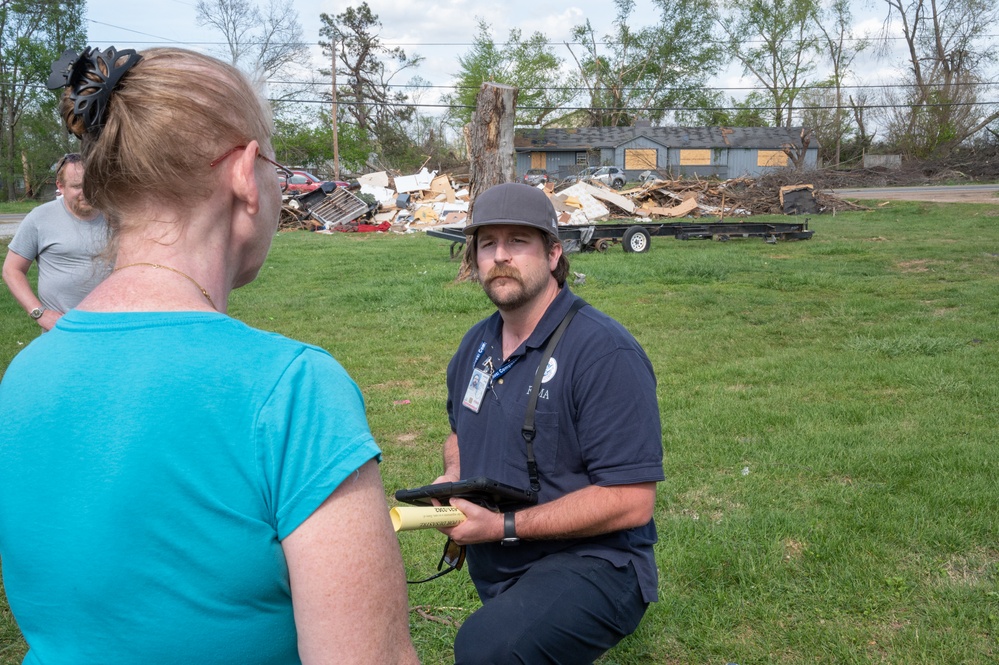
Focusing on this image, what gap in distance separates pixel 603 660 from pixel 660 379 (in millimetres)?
4451

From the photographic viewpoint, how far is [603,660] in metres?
3.60

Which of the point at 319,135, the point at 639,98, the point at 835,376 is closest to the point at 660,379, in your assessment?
the point at 835,376

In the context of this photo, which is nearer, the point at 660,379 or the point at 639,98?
the point at 660,379

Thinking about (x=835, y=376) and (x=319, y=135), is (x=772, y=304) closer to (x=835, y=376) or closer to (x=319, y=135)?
(x=835, y=376)

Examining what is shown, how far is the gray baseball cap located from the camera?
10.1ft

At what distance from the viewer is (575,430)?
2.72m

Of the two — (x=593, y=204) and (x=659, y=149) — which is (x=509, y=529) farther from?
(x=659, y=149)

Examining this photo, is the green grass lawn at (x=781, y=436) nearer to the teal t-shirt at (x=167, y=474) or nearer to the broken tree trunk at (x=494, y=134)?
the broken tree trunk at (x=494, y=134)

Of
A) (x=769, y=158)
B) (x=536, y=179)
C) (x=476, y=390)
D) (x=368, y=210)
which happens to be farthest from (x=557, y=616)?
(x=769, y=158)

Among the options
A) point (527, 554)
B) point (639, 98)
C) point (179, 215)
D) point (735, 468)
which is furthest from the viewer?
point (639, 98)

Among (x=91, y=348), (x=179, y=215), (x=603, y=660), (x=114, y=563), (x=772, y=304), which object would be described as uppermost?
(x=179, y=215)

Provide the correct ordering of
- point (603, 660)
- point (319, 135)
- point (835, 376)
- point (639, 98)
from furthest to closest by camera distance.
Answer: point (639, 98), point (319, 135), point (835, 376), point (603, 660)

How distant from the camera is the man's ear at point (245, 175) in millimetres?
1292

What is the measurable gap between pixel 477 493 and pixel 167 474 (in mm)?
1512
